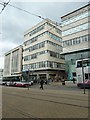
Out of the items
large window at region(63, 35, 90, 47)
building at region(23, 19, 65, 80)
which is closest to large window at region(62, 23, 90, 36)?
large window at region(63, 35, 90, 47)

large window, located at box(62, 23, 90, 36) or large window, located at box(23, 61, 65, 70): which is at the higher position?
large window, located at box(62, 23, 90, 36)

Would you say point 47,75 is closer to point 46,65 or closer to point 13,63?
point 46,65

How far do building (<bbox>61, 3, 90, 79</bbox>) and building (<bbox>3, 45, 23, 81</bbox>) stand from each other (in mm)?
32991

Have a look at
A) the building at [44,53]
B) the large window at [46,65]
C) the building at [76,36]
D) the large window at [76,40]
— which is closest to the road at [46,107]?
the building at [76,36]

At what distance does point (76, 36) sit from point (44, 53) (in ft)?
50.6

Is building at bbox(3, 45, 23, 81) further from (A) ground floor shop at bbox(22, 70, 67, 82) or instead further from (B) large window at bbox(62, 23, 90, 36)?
(B) large window at bbox(62, 23, 90, 36)

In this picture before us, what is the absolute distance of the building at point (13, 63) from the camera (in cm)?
8843

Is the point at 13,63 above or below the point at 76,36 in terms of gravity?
below

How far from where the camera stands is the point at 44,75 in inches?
2539

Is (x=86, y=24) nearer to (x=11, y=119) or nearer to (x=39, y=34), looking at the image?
(x=39, y=34)

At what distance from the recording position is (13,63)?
→ 96438 mm

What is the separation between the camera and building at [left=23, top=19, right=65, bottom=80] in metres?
63.6

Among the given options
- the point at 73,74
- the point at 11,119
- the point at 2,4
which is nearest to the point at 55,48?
the point at 73,74

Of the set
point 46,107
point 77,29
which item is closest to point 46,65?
point 77,29
